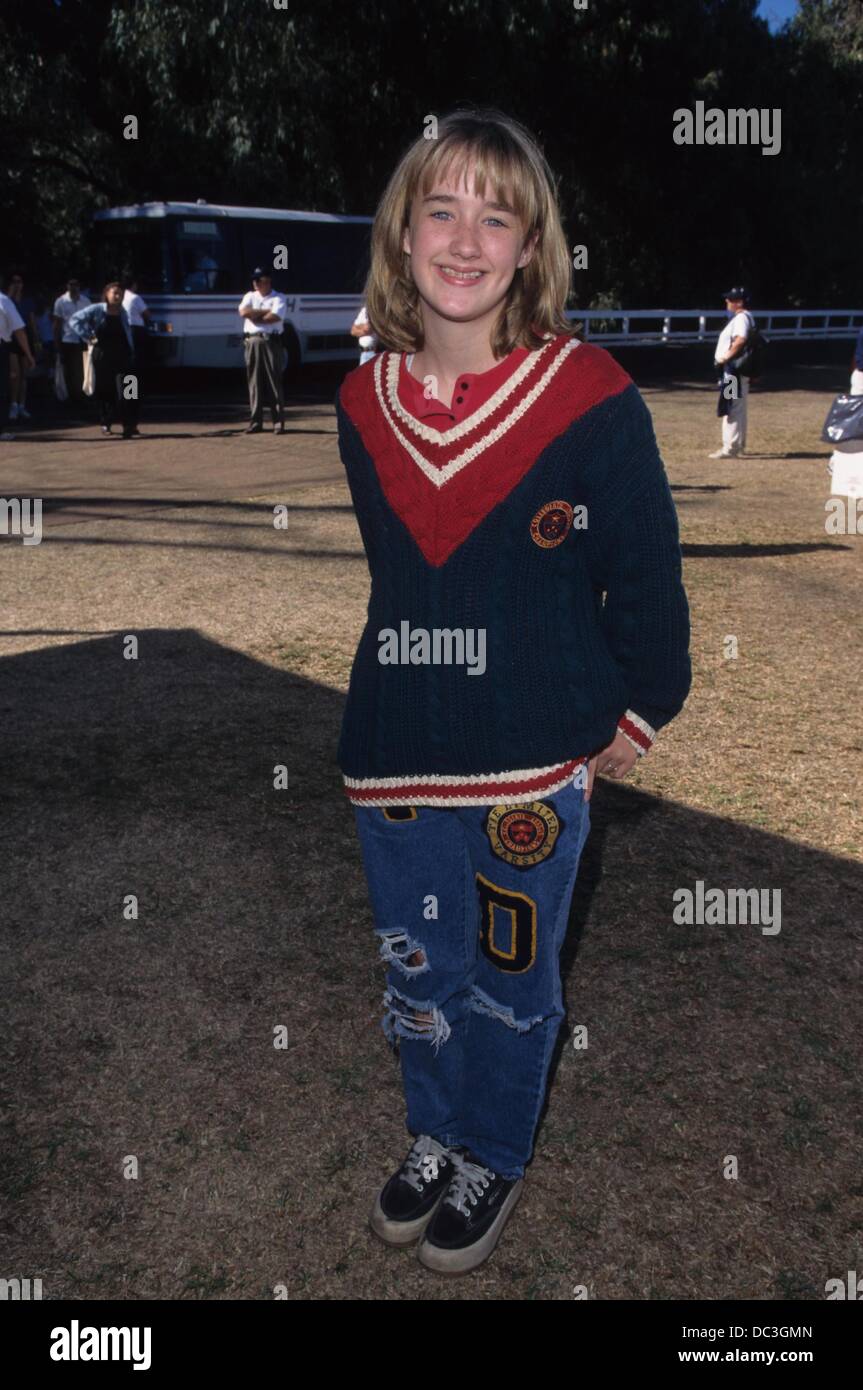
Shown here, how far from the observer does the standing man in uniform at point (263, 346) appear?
50.9ft

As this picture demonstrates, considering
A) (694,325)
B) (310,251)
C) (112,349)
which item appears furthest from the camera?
(694,325)

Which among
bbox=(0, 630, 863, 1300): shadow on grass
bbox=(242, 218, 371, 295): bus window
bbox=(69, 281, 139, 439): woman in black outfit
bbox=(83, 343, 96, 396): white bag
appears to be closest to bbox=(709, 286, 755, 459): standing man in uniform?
bbox=(69, 281, 139, 439): woman in black outfit

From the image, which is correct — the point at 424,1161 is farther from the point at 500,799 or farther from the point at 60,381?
the point at 60,381

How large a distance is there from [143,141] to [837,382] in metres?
15.1

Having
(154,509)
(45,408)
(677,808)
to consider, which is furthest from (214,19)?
(677,808)

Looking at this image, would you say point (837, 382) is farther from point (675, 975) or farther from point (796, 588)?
point (675, 975)

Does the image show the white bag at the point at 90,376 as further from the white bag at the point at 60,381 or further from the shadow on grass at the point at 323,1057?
the shadow on grass at the point at 323,1057

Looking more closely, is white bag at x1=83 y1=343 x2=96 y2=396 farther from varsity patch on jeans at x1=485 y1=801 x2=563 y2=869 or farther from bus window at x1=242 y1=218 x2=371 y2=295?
varsity patch on jeans at x1=485 y1=801 x2=563 y2=869

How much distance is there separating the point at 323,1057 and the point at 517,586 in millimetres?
1663

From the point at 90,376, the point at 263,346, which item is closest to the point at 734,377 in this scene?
the point at 263,346

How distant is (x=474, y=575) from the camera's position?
2.22 metres

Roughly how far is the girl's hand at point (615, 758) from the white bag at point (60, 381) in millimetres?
19365

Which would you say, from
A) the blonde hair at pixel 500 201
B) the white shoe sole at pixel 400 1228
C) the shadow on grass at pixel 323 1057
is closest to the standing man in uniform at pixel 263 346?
the shadow on grass at pixel 323 1057

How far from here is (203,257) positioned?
2228 cm
